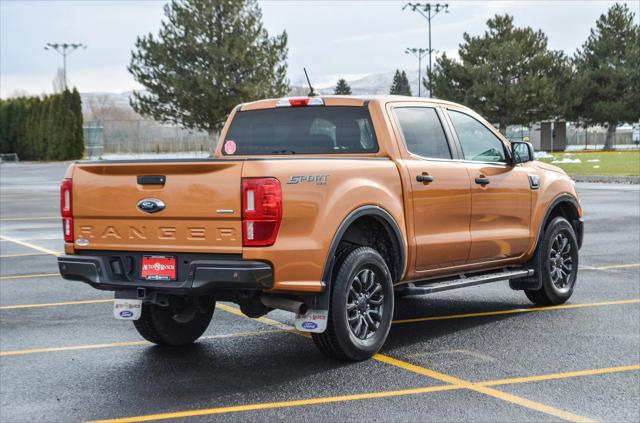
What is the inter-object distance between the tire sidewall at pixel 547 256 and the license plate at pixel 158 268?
13.3 ft

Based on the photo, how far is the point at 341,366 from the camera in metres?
6.82

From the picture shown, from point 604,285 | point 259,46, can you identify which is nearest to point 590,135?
point 259,46

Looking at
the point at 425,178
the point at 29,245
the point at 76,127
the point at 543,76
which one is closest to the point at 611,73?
the point at 543,76

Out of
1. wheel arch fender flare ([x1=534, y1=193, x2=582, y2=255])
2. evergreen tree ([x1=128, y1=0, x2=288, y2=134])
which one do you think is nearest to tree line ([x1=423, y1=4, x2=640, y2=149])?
evergreen tree ([x1=128, y1=0, x2=288, y2=134])

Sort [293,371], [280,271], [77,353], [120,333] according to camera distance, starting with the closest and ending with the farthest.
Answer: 1. [280,271]
2. [293,371]
3. [77,353]
4. [120,333]

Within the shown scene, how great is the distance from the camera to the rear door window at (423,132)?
7.75 m

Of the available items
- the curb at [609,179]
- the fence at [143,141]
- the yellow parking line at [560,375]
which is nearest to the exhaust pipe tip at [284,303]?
the yellow parking line at [560,375]

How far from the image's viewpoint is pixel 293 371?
668cm

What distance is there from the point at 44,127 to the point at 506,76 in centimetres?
3584

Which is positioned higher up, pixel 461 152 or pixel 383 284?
pixel 461 152

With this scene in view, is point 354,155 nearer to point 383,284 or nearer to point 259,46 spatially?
point 383,284

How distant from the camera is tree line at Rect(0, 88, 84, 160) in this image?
227 ft

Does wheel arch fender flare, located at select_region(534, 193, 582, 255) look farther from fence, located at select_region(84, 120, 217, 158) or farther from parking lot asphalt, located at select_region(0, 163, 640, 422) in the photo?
fence, located at select_region(84, 120, 217, 158)

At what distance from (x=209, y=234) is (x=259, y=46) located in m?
65.6
